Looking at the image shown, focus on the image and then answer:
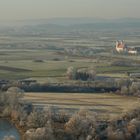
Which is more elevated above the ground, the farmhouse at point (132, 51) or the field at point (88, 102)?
the field at point (88, 102)

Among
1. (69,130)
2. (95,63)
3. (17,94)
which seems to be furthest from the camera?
(95,63)

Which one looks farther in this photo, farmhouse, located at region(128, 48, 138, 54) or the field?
farmhouse, located at region(128, 48, 138, 54)

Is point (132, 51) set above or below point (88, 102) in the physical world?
below

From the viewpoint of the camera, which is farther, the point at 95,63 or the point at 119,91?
the point at 95,63

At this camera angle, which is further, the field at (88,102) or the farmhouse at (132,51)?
the farmhouse at (132,51)

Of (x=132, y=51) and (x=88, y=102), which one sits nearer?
(x=88, y=102)

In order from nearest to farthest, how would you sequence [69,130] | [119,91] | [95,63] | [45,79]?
[69,130]
[119,91]
[45,79]
[95,63]

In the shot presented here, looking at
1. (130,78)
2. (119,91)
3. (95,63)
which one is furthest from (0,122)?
(95,63)

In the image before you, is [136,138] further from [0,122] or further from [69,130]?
[0,122]
